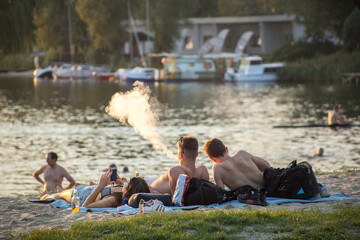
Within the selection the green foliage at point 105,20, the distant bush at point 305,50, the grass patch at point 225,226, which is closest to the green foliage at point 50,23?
the green foliage at point 105,20

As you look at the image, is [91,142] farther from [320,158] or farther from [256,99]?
[256,99]

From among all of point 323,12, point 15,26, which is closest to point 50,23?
point 15,26

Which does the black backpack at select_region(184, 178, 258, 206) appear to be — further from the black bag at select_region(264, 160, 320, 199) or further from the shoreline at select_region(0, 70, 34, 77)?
the shoreline at select_region(0, 70, 34, 77)

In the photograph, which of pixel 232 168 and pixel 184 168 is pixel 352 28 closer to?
pixel 232 168

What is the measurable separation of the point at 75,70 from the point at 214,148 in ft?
247

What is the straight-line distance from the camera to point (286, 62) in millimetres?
69625

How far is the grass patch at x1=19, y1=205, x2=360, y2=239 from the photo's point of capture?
7.52 meters

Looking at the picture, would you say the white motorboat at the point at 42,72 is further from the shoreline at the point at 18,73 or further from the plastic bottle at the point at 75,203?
the plastic bottle at the point at 75,203

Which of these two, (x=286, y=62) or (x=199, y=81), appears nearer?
(x=286, y=62)

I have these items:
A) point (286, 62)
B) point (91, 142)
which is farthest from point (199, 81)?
point (91, 142)

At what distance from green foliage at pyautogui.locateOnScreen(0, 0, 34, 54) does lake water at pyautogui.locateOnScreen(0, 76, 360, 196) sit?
23685 millimetres

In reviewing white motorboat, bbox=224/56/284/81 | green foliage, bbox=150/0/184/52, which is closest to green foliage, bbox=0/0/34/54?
green foliage, bbox=150/0/184/52

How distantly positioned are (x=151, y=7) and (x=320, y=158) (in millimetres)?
59290

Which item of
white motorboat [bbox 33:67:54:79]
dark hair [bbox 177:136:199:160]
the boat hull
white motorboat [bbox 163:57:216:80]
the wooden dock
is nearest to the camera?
dark hair [bbox 177:136:199:160]
